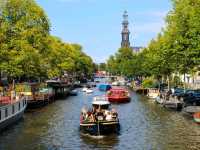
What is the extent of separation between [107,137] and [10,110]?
1449 cm

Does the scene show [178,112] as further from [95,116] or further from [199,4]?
[95,116]

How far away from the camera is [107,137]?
2041 inches

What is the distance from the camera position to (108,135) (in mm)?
52906

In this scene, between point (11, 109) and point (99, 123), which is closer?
point (99, 123)

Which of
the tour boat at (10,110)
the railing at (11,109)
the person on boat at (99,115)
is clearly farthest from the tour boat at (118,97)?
the person on boat at (99,115)

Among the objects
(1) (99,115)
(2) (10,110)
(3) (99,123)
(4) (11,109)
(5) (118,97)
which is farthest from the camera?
(5) (118,97)

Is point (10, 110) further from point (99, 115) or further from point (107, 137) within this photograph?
point (107, 137)

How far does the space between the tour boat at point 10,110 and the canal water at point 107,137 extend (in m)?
0.94

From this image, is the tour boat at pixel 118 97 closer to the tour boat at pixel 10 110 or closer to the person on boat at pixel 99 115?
the tour boat at pixel 10 110

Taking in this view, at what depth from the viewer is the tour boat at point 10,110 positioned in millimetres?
56719

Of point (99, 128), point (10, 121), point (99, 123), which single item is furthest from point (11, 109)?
point (99, 123)

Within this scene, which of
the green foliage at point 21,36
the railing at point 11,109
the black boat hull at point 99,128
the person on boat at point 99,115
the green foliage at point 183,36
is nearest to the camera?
the black boat hull at point 99,128

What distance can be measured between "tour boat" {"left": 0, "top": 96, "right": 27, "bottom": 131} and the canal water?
943 mm

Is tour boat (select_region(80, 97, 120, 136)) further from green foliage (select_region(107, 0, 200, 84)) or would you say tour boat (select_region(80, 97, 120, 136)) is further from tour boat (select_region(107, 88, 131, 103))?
tour boat (select_region(107, 88, 131, 103))
